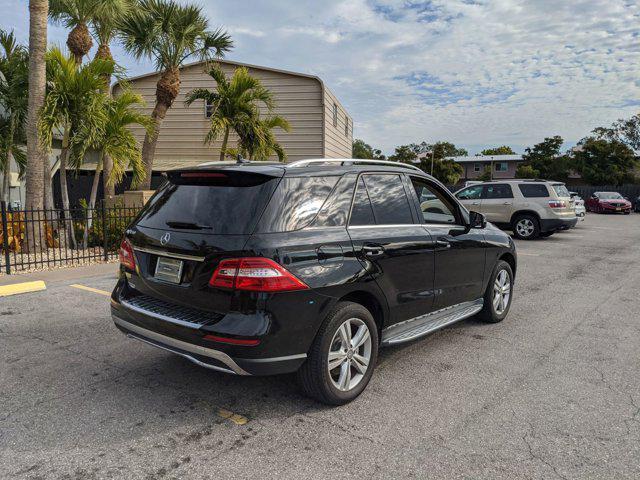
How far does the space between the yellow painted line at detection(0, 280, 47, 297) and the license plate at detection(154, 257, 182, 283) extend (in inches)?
180

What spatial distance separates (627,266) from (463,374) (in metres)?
7.61

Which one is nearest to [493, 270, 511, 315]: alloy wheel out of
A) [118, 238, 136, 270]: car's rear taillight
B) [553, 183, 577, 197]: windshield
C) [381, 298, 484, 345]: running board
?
[381, 298, 484, 345]: running board

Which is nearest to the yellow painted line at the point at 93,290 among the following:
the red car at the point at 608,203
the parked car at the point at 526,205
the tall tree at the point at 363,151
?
the parked car at the point at 526,205

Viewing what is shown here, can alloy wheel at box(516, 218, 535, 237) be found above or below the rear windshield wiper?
below

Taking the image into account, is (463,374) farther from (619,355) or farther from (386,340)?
(619,355)

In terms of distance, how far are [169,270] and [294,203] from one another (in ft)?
3.16

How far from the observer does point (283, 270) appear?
2967 mm

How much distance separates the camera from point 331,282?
319 centimetres

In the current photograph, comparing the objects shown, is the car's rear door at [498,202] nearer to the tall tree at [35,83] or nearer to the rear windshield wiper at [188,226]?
the tall tree at [35,83]

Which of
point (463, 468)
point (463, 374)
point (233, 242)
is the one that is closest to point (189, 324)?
point (233, 242)

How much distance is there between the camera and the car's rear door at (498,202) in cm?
1467

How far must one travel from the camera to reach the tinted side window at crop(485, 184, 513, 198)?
1473cm

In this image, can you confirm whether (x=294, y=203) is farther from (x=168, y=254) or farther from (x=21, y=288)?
(x=21, y=288)

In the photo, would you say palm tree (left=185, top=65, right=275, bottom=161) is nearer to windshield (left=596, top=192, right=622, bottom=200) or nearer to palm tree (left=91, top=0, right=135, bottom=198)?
palm tree (left=91, top=0, right=135, bottom=198)
